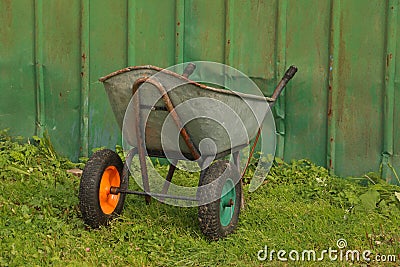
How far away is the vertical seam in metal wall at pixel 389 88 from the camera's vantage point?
5.11 metres

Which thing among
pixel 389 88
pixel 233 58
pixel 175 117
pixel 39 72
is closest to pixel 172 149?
pixel 175 117

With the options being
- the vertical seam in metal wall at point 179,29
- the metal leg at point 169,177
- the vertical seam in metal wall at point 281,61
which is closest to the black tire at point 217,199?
the metal leg at point 169,177

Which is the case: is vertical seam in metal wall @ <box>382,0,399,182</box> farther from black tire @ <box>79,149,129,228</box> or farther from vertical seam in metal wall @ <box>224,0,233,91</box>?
black tire @ <box>79,149,129,228</box>

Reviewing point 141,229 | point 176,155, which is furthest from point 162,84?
point 141,229

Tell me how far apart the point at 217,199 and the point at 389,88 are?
2.08 meters

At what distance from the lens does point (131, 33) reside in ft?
18.5

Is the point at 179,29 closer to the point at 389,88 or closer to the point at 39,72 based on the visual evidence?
the point at 39,72

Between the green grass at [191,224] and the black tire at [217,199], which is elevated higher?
the black tire at [217,199]

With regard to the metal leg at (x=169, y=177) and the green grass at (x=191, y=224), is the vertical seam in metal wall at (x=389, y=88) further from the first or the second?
the metal leg at (x=169, y=177)

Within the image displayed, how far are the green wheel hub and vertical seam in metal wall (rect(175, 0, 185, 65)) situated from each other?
6.02 feet

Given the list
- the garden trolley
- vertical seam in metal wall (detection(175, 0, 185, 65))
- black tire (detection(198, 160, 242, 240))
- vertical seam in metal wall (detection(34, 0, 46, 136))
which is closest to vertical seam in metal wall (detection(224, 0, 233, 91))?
vertical seam in metal wall (detection(175, 0, 185, 65))

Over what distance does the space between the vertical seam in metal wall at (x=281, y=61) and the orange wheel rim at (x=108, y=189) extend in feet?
5.52

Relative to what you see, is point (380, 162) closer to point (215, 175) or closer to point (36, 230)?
point (215, 175)

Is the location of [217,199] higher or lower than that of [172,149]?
lower
